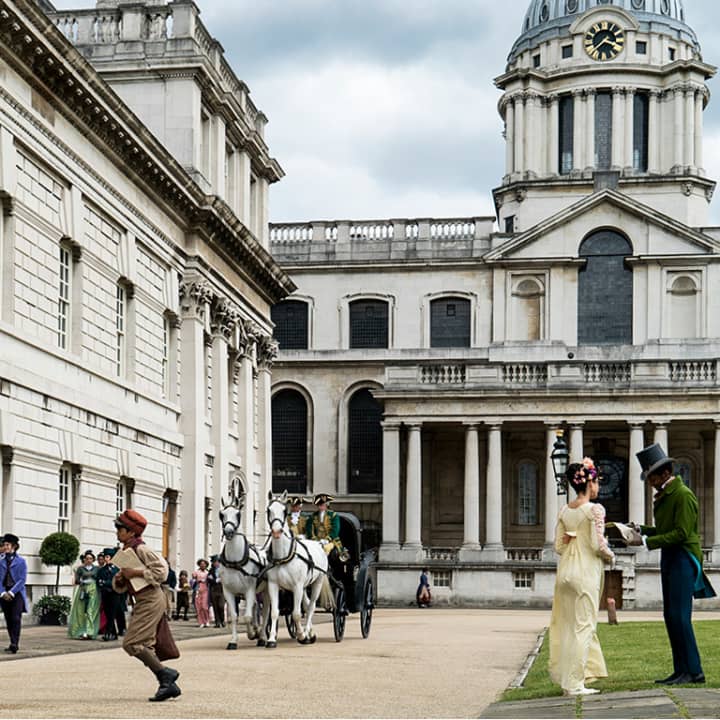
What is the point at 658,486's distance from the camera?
15.3m

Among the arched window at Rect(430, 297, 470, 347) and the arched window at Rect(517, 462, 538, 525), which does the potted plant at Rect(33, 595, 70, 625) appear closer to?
the arched window at Rect(517, 462, 538, 525)

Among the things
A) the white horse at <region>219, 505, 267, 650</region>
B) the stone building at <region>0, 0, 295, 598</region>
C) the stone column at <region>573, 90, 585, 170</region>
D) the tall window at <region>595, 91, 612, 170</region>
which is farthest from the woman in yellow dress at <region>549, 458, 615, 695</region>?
the stone column at <region>573, 90, 585, 170</region>

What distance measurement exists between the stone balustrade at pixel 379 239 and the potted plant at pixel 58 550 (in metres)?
44.2

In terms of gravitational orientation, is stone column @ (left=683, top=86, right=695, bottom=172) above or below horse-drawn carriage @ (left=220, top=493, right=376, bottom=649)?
above

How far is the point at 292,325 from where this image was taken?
76500 mm

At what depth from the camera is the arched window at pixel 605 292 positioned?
72.4 meters

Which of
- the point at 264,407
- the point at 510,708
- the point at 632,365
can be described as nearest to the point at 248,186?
the point at 264,407

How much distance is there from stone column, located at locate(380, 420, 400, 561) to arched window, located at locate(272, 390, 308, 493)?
8.86 metres

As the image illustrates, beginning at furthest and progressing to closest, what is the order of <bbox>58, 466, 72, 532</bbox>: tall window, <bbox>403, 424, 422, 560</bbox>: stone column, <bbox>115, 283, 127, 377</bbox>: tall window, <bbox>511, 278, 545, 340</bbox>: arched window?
<bbox>511, 278, 545, 340</bbox>: arched window < <bbox>403, 424, 422, 560</bbox>: stone column < <bbox>115, 283, 127, 377</bbox>: tall window < <bbox>58, 466, 72, 532</bbox>: tall window

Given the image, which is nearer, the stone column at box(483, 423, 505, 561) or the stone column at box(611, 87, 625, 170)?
the stone column at box(483, 423, 505, 561)

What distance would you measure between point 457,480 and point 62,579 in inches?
1480

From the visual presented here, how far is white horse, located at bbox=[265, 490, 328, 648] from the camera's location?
24453 mm

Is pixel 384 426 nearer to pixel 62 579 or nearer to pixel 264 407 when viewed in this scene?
pixel 264 407

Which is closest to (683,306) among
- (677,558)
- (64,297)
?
(64,297)
